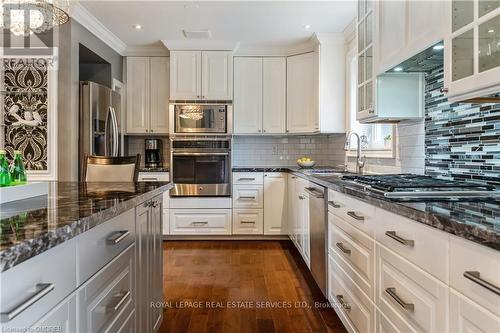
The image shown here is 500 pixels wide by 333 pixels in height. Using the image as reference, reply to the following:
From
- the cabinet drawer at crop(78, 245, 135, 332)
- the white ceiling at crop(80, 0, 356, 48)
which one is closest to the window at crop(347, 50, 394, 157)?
the white ceiling at crop(80, 0, 356, 48)

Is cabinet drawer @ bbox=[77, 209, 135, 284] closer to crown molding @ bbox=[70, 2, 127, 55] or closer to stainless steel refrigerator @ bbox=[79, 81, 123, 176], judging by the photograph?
stainless steel refrigerator @ bbox=[79, 81, 123, 176]

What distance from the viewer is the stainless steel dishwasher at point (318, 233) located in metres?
2.54

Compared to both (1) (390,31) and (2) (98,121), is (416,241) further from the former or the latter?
(2) (98,121)

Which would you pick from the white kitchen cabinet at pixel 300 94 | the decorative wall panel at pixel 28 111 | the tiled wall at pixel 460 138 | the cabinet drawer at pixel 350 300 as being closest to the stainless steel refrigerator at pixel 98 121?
the decorative wall panel at pixel 28 111

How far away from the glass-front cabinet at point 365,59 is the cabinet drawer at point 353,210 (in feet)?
2.21

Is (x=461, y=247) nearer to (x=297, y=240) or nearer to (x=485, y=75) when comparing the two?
(x=485, y=75)

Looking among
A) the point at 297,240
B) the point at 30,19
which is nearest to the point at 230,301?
the point at 297,240

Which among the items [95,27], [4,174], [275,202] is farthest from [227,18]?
[4,174]

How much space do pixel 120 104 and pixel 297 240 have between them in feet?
8.79

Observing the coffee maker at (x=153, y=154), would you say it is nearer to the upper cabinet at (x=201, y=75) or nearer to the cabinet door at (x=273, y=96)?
the upper cabinet at (x=201, y=75)

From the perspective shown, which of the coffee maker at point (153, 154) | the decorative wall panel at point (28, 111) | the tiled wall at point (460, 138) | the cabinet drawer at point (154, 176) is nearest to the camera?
the tiled wall at point (460, 138)

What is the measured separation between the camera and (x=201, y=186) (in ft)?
14.6

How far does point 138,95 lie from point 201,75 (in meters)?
0.93

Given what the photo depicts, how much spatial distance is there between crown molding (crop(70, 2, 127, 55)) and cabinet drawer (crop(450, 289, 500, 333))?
3754 millimetres
